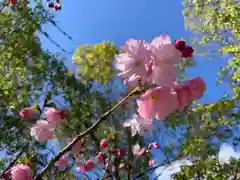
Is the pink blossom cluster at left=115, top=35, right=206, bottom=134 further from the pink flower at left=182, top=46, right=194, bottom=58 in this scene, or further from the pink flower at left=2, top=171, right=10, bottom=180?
the pink flower at left=2, top=171, right=10, bottom=180

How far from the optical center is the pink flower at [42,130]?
204cm

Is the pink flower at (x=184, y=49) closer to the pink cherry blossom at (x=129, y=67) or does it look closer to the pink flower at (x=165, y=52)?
the pink flower at (x=165, y=52)

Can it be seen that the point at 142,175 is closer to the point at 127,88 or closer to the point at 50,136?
the point at 50,136

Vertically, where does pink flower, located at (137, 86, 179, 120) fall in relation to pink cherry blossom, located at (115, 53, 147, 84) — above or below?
below

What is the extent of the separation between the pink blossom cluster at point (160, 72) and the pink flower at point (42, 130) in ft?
3.50

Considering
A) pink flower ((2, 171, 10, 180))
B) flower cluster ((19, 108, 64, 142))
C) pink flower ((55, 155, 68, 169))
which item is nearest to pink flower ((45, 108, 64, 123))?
flower cluster ((19, 108, 64, 142))

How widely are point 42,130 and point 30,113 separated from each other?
19 cm

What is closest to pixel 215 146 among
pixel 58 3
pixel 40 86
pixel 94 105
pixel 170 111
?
pixel 94 105

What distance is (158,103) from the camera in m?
1.10

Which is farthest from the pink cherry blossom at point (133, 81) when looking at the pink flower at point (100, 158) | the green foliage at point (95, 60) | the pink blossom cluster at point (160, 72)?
the green foliage at point (95, 60)

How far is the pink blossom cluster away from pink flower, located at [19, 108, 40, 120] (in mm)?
967

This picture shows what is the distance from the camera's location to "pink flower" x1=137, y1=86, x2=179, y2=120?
1.04 meters

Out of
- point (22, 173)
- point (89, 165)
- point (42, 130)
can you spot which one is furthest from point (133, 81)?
point (89, 165)

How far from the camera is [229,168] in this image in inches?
231
